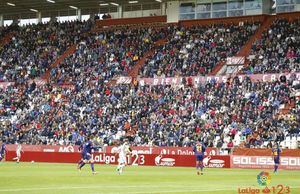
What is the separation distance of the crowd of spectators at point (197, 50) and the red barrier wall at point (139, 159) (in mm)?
14048

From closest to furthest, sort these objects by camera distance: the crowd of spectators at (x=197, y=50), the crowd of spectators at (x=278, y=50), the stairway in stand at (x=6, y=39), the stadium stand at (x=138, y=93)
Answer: the stadium stand at (x=138, y=93) < the crowd of spectators at (x=278, y=50) < the crowd of spectators at (x=197, y=50) < the stairway in stand at (x=6, y=39)

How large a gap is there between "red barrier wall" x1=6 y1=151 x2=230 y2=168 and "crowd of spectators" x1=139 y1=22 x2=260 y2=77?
14.0 meters

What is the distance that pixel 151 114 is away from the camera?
5828 centimetres

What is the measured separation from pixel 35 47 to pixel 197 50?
20.8m

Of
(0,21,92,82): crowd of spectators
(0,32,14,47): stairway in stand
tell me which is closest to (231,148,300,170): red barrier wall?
(0,21,92,82): crowd of spectators

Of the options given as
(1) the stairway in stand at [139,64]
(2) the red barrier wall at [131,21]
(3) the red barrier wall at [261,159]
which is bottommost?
(3) the red barrier wall at [261,159]

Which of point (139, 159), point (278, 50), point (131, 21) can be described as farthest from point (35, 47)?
point (139, 159)

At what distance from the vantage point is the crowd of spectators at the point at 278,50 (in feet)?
194

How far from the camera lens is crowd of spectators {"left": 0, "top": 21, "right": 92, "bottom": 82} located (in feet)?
243

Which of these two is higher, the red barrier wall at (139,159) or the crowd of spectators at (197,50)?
the crowd of spectators at (197,50)

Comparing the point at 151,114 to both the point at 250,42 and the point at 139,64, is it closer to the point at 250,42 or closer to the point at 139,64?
the point at 139,64

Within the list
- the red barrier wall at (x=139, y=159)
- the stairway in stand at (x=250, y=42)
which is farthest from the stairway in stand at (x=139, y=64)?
the red barrier wall at (x=139, y=159)

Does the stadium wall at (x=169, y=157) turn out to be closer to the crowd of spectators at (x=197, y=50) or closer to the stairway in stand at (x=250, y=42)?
the crowd of spectators at (x=197, y=50)

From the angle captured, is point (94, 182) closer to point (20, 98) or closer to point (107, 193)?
point (107, 193)
